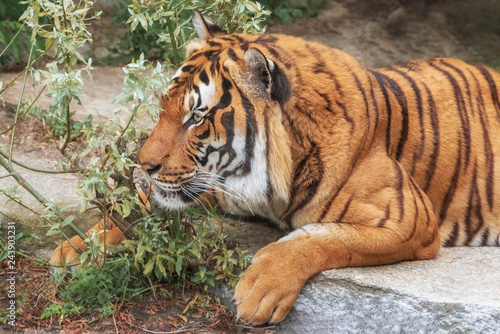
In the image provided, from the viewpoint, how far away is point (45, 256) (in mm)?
3256

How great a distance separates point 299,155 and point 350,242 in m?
0.47

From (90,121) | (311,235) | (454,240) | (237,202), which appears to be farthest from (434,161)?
(90,121)

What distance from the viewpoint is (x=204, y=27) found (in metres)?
3.17

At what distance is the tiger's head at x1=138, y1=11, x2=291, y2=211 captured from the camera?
2812mm

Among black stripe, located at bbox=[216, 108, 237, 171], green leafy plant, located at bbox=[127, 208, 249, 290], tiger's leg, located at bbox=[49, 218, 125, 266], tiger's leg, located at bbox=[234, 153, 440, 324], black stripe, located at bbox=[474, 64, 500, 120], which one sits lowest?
tiger's leg, located at bbox=[49, 218, 125, 266]

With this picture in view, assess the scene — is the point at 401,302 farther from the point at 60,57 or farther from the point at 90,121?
the point at 90,121

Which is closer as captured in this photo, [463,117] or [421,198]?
[421,198]

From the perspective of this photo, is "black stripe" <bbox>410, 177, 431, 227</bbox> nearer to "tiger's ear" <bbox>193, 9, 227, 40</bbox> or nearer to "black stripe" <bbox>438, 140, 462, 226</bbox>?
"black stripe" <bbox>438, 140, 462, 226</bbox>

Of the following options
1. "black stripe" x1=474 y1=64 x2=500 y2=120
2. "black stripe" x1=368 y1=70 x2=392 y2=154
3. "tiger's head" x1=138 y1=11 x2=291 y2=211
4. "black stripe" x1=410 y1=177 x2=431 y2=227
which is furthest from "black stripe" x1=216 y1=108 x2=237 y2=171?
"black stripe" x1=474 y1=64 x2=500 y2=120

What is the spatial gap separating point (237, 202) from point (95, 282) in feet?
2.67

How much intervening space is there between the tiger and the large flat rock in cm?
9

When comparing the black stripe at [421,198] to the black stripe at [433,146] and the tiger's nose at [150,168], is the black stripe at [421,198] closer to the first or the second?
the black stripe at [433,146]

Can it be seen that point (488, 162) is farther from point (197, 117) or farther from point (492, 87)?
point (197, 117)

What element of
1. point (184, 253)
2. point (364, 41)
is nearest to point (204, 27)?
point (184, 253)
